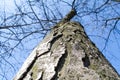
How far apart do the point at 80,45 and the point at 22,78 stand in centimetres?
38

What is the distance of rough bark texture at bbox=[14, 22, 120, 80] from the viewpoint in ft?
3.79

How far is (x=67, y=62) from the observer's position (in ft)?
4.09

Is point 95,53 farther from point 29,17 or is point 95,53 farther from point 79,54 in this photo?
point 29,17

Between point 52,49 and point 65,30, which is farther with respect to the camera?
point 65,30

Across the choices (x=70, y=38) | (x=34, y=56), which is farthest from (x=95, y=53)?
(x=34, y=56)

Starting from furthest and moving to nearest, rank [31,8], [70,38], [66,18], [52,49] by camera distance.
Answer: [31,8], [66,18], [70,38], [52,49]

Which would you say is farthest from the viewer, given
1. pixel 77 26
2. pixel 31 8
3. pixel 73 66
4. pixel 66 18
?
pixel 31 8

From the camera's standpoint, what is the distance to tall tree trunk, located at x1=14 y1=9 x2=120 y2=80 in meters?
1.16

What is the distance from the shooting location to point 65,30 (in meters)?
1.75

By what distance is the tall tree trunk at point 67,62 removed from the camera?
45.5 inches

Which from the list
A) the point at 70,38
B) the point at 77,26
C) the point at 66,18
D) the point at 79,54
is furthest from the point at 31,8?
the point at 79,54

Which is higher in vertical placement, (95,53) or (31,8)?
(31,8)

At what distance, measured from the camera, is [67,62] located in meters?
1.25

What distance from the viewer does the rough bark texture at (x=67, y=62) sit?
1.16 metres
